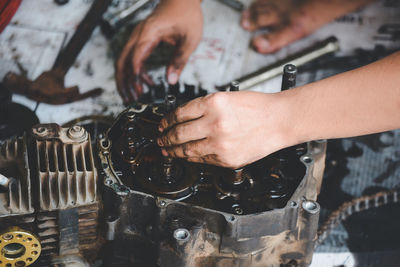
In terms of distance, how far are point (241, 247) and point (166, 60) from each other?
41.1 inches

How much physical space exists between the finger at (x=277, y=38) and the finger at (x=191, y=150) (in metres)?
1.04

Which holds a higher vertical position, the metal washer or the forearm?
the forearm

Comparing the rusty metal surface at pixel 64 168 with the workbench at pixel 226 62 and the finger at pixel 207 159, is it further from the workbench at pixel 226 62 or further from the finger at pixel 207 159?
the workbench at pixel 226 62

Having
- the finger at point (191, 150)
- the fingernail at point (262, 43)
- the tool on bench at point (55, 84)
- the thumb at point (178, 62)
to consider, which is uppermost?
the fingernail at point (262, 43)

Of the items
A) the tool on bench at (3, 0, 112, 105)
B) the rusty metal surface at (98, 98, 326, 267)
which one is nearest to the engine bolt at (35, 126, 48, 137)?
the rusty metal surface at (98, 98, 326, 267)

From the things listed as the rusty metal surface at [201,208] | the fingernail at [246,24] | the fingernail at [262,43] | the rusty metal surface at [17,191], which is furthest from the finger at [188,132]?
the fingernail at [246,24]

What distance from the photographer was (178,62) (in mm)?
1984

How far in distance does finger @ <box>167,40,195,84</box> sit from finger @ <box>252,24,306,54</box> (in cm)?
35

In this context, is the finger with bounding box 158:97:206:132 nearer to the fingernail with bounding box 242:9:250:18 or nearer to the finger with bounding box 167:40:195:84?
the finger with bounding box 167:40:195:84

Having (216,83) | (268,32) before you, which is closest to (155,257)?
(216,83)

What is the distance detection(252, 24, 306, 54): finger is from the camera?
2.21 metres

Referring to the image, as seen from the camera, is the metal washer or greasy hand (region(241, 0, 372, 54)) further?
greasy hand (region(241, 0, 372, 54))

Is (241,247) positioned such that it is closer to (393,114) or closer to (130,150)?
(130,150)

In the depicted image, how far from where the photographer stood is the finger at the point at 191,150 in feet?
4.12
